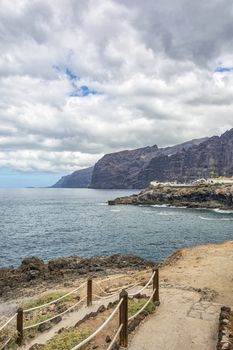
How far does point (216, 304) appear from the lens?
15344 millimetres

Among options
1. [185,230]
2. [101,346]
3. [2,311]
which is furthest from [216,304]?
[185,230]

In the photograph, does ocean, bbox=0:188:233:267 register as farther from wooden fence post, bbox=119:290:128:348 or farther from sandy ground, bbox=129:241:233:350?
wooden fence post, bbox=119:290:128:348

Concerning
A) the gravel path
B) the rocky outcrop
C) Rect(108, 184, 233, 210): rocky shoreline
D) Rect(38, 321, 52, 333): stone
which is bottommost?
Rect(38, 321, 52, 333): stone

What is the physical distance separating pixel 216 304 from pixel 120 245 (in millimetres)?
37513

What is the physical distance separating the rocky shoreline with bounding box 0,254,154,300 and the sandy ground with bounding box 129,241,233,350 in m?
9.22

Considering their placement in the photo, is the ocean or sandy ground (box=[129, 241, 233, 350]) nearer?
sandy ground (box=[129, 241, 233, 350])

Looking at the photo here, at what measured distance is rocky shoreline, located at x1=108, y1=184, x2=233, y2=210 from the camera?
4951 inches

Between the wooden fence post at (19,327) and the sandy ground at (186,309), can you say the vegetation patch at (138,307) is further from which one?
A: the wooden fence post at (19,327)

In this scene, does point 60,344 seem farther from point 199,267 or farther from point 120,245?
point 120,245

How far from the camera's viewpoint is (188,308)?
14805 mm

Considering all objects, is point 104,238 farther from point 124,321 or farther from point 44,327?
point 124,321

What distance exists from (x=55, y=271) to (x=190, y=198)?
4350 inches

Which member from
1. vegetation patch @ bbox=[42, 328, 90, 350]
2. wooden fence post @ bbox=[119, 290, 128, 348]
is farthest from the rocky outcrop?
vegetation patch @ bbox=[42, 328, 90, 350]

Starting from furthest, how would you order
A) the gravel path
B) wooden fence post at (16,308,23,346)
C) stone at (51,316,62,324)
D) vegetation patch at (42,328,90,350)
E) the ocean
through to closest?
the ocean < stone at (51,316,62,324) < wooden fence post at (16,308,23,346) < vegetation patch at (42,328,90,350) < the gravel path
